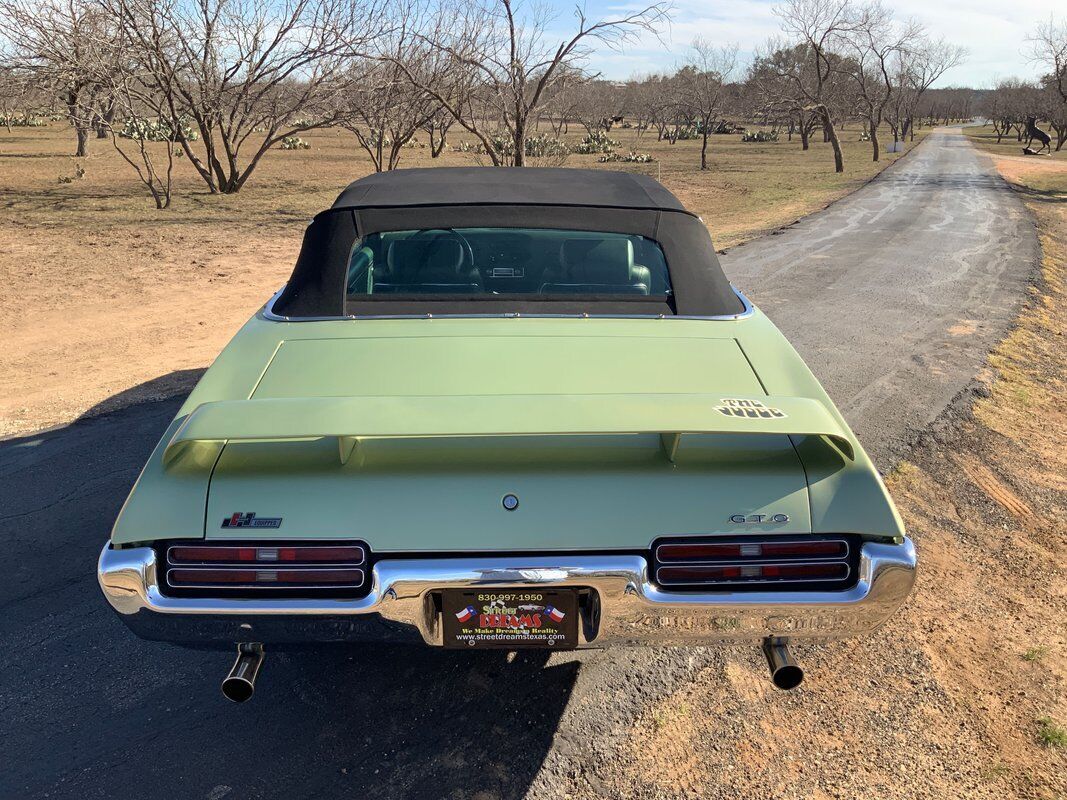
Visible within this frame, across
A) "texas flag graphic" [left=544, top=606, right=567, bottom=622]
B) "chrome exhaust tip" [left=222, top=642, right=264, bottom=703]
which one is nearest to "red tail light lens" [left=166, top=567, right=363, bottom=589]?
"chrome exhaust tip" [left=222, top=642, right=264, bottom=703]

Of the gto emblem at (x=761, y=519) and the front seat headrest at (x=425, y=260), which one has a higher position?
the front seat headrest at (x=425, y=260)

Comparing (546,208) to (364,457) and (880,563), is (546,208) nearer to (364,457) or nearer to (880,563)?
(364,457)

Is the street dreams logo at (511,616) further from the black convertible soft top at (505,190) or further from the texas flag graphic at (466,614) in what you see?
the black convertible soft top at (505,190)

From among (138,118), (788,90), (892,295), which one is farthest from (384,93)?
(788,90)

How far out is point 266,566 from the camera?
78.2 inches

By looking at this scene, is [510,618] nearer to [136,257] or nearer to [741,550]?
[741,550]

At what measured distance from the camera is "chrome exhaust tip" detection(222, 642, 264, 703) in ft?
6.82

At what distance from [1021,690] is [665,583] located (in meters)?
1.63

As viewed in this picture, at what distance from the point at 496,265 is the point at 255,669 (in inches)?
78.3

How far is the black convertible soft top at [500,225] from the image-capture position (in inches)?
116

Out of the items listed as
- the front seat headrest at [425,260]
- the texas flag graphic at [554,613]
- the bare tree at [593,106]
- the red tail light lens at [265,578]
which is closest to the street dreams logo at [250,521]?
the red tail light lens at [265,578]

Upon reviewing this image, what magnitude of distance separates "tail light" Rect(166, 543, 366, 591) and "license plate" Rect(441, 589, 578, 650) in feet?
0.90

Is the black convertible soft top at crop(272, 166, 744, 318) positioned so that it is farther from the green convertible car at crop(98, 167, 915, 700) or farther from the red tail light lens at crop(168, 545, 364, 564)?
the red tail light lens at crop(168, 545, 364, 564)

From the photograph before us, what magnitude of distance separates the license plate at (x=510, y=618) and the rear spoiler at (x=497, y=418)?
0.47 metres
